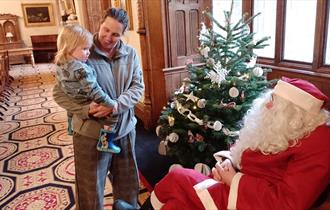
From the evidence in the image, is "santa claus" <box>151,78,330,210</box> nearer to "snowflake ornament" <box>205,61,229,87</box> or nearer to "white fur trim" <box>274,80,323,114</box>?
"white fur trim" <box>274,80,323,114</box>

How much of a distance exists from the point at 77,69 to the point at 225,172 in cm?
83

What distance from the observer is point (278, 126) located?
124 cm

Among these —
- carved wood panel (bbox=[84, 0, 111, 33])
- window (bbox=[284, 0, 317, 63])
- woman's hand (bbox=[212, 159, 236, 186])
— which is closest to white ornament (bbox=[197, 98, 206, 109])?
woman's hand (bbox=[212, 159, 236, 186])

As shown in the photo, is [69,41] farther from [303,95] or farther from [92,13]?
[92,13]

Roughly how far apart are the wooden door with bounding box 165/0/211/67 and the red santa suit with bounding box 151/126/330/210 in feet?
7.22

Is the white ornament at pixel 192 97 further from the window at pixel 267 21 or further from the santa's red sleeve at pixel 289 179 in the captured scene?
the window at pixel 267 21

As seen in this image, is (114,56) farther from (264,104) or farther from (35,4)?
(35,4)

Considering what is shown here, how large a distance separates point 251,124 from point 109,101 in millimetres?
696

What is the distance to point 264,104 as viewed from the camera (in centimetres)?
135

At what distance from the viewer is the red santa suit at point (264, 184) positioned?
109cm

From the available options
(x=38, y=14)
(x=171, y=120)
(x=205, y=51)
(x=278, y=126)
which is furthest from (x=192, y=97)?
(x=38, y=14)

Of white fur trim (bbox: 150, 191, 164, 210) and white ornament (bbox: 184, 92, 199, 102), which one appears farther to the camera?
white ornament (bbox: 184, 92, 199, 102)

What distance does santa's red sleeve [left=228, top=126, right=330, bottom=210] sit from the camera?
1.09 m

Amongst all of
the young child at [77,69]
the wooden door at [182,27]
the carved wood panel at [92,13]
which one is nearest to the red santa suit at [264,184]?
the young child at [77,69]
